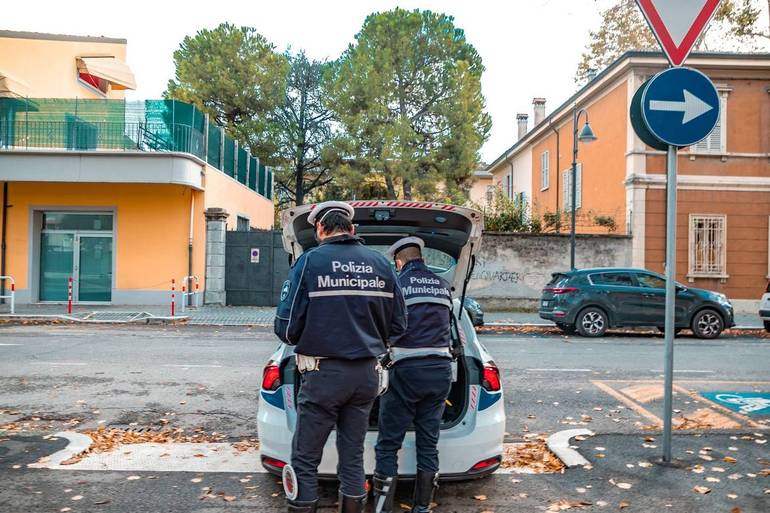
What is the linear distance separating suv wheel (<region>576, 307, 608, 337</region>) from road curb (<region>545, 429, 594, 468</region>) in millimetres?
9623

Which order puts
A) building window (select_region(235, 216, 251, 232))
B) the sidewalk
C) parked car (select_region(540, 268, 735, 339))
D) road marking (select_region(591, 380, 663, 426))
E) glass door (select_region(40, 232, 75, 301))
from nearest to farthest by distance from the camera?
road marking (select_region(591, 380, 663, 426)) < parked car (select_region(540, 268, 735, 339)) < the sidewalk < glass door (select_region(40, 232, 75, 301)) < building window (select_region(235, 216, 251, 232))

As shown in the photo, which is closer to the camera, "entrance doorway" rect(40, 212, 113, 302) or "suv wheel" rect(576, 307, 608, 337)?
"suv wheel" rect(576, 307, 608, 337)

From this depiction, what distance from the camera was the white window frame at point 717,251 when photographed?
22.2 metres

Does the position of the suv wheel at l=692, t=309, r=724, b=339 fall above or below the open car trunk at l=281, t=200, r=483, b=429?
below

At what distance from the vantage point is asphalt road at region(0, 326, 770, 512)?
4.61m

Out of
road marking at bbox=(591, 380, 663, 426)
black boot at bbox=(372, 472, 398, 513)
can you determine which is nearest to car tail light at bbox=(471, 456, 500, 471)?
black boot at bbox=(372, 472, 398, 513)

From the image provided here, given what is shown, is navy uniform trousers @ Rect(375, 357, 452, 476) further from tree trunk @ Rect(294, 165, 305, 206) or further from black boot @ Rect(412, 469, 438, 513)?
tree trunk @ Rect(294, 165, 305, 206)

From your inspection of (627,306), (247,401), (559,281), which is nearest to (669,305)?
(247,401)

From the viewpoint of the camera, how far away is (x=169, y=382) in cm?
896

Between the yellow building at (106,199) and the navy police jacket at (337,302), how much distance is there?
17.3m

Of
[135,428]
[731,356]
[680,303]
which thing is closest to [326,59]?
[680,303]

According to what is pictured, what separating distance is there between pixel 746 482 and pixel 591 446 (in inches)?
48.7

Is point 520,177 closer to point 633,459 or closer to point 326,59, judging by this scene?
point 326,59

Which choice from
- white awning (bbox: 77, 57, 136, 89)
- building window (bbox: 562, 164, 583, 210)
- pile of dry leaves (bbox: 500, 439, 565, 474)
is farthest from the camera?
building window (bbox: 562, 164, 583, 210)
